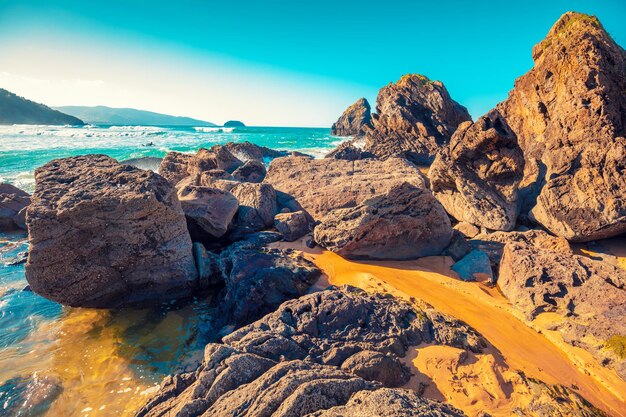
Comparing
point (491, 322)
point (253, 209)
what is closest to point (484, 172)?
point (491, 322)

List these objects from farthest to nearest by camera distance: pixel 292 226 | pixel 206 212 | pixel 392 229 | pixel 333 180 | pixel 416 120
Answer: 1. pixel 416 120
2. pixel 333 180
3. pixel 292 226
4. pixel 206 212
5. pixel 392 229

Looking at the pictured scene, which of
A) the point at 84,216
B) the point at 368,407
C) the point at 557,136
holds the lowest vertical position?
the point at 368,407

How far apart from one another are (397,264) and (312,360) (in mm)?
3694

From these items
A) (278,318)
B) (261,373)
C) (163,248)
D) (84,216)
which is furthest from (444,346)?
(84,216)

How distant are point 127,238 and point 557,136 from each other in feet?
34.2

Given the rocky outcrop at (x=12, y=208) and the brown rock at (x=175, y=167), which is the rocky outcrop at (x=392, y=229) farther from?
the brown rock at (x=175, y=167)

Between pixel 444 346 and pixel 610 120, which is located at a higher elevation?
pixel 610 120

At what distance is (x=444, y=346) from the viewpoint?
157 inches

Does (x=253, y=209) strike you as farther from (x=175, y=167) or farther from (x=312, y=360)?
(x=175, y=167)

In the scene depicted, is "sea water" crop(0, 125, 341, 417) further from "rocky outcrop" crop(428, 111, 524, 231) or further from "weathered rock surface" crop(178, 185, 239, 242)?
"rocky outcrop" crop(428, 111, 524, 231)

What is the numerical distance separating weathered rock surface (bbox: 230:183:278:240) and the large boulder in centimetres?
221

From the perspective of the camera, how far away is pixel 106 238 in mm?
5383

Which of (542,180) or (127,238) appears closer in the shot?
(127,238)

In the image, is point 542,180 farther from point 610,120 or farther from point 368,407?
point 368,407
